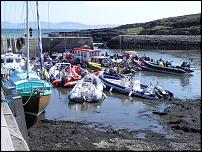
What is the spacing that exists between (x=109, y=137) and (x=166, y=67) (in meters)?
24.8

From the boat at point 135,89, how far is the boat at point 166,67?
10.1 meters

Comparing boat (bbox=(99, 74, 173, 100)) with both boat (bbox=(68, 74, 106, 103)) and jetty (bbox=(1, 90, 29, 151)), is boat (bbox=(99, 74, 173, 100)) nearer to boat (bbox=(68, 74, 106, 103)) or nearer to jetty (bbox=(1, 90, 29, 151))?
boat (bbox=(68, 74, 106, 103))

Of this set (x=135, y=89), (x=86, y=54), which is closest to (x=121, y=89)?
(x=135, y=89)

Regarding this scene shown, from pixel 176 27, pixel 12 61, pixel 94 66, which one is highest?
pixel 176 27

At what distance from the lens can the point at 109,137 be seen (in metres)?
16.2

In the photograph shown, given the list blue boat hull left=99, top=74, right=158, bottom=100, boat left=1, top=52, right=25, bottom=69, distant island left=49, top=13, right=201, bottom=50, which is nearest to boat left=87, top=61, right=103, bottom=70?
blue boat hull left=99, top=74, right=158, bottom=100

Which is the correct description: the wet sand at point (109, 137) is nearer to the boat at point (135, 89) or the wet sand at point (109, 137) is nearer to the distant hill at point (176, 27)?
the boat at point (135, 89)

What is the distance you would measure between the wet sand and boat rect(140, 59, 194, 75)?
19122 mm

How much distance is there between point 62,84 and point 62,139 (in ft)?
48.3

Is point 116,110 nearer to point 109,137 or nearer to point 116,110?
point 116,110

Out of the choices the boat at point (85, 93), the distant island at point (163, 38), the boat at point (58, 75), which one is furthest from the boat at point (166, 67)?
the distant island at point (163, 38)

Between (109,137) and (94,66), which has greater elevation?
(94,66)

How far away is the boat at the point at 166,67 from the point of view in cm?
3891

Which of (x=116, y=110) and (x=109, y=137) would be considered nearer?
(x=109, y=137)
